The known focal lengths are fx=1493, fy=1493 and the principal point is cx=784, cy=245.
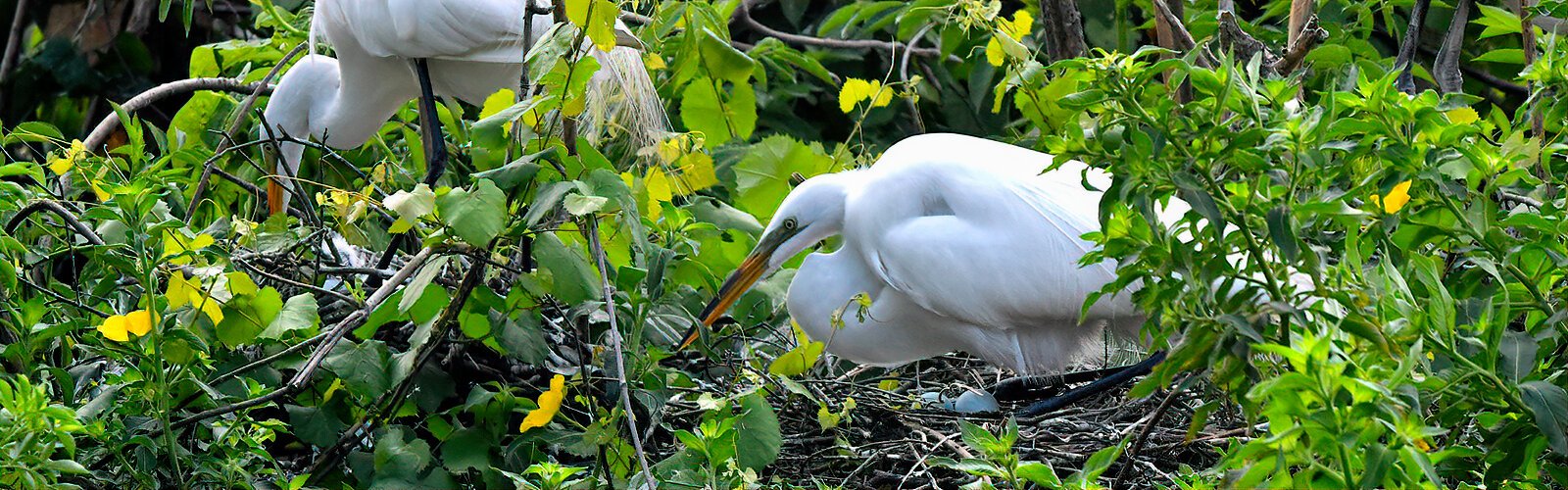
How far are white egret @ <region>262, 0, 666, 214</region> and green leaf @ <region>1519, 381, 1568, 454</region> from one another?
4.00 ft

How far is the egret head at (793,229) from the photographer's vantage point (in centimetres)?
199

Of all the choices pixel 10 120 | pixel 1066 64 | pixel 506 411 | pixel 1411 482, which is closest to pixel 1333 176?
pixel 1066 64

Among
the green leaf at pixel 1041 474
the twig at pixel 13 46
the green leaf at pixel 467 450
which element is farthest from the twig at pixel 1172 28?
the twig at pixel 13 46

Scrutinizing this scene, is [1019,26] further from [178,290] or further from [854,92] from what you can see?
[178,290]

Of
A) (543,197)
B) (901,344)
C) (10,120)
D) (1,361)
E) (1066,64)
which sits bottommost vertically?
(10,120)

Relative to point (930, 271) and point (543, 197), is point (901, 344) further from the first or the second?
point (543, 197)

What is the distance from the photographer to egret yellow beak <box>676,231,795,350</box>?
200 centimetres

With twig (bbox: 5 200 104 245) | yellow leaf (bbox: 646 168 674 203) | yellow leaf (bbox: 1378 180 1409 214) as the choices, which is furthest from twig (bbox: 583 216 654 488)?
yellow leaf (bbox: 1378 180 1409 214)

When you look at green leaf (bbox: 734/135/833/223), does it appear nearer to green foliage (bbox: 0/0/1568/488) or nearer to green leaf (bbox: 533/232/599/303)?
green foliage (bbox: 0/0/1568/488)

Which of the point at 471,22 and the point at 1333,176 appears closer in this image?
the point at 1333,176

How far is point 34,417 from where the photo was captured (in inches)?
43.4

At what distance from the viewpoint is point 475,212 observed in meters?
1.42

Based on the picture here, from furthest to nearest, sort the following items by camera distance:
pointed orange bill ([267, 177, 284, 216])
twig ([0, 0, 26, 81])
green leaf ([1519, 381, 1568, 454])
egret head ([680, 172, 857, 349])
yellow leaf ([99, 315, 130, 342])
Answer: twig ([0, 0, 26, 81])
pointed orange bill ([267, 177, 284, 216])
egret head ([680, 172, 857, 349])
yellow leaf ([99, 315, 130, 342])
green leaf ([1519, 381, 1568, 454])

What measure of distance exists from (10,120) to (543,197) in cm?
292
